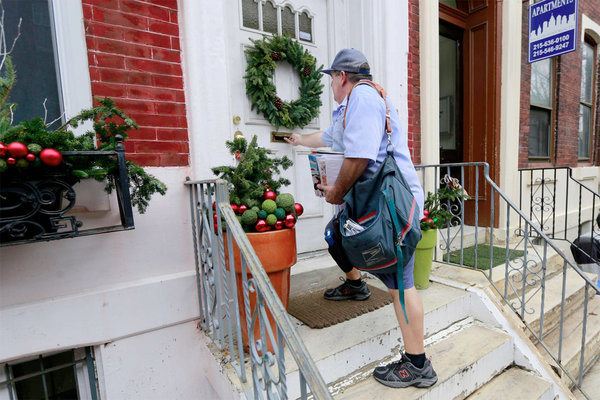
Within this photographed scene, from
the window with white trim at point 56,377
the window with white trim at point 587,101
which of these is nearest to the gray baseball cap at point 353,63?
the window with white trim at point 56,377

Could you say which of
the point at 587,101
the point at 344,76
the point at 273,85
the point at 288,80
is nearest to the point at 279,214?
the point at 344,76

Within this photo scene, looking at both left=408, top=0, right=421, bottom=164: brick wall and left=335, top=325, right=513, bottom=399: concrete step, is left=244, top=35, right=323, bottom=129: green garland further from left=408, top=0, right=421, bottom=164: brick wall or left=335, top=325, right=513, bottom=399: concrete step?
left=335, top=325, right=513, bottom=399: concrete step

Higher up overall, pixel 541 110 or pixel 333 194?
pixel 541 110

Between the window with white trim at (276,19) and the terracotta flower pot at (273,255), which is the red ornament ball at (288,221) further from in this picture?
the window with white trim at (276,19)

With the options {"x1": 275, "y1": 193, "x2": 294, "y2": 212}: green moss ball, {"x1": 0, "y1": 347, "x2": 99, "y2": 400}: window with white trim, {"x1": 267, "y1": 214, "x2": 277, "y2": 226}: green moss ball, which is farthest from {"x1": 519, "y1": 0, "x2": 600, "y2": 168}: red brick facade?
{"x1": 0, "y1": 347, "x2": 99, "y2": 400}: window with white trim

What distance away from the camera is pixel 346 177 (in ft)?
5.26

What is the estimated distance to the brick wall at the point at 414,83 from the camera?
3354mm

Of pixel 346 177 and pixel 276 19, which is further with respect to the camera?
pixel 276 19

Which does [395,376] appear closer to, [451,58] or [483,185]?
[483,185]

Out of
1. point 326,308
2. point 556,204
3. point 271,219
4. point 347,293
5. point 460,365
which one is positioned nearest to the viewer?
point 271,219

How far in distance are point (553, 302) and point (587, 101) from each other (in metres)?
6.37

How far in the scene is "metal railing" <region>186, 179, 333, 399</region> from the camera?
3.46ft

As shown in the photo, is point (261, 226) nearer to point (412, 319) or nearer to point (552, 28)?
point (412, 319)

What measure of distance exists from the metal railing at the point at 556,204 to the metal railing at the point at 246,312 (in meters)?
4.19
